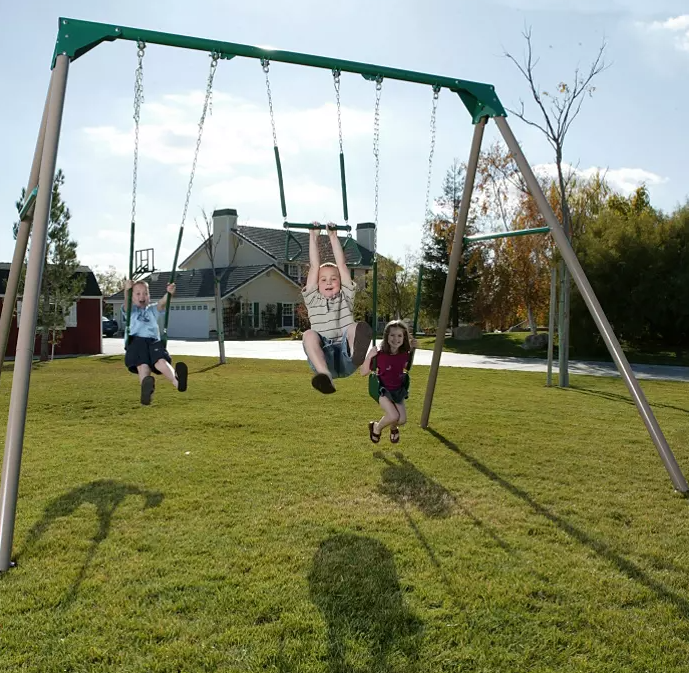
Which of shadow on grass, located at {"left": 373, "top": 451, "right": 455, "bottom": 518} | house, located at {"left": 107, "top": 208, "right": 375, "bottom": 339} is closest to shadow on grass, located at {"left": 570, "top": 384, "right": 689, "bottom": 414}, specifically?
shadow on grass, located at {"left": 373, "top": 451, "right": 455, "bottom": 518}

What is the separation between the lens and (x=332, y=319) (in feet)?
19.1

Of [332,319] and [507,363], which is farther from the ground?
[332,319]

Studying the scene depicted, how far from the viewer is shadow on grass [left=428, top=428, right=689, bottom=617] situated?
3852mm

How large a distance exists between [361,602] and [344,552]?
2.40 feet

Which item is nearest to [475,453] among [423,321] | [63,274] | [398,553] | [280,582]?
[398,553]

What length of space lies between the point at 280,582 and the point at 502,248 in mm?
28090

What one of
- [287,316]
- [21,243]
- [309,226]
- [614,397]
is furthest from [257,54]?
[287,316]

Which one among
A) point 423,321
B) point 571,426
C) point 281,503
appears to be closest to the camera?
point 281,503

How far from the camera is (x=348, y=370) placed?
5883mm

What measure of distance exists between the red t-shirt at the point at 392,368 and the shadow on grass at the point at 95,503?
7.29ft

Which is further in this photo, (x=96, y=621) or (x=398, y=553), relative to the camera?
(x=398, y=553)

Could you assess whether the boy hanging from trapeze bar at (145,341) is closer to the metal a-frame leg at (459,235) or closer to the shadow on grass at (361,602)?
the shadow on grass at (361,602)

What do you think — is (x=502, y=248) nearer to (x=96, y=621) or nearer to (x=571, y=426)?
(x=571, y=426)

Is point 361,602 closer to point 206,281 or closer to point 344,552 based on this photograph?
point 344,552
